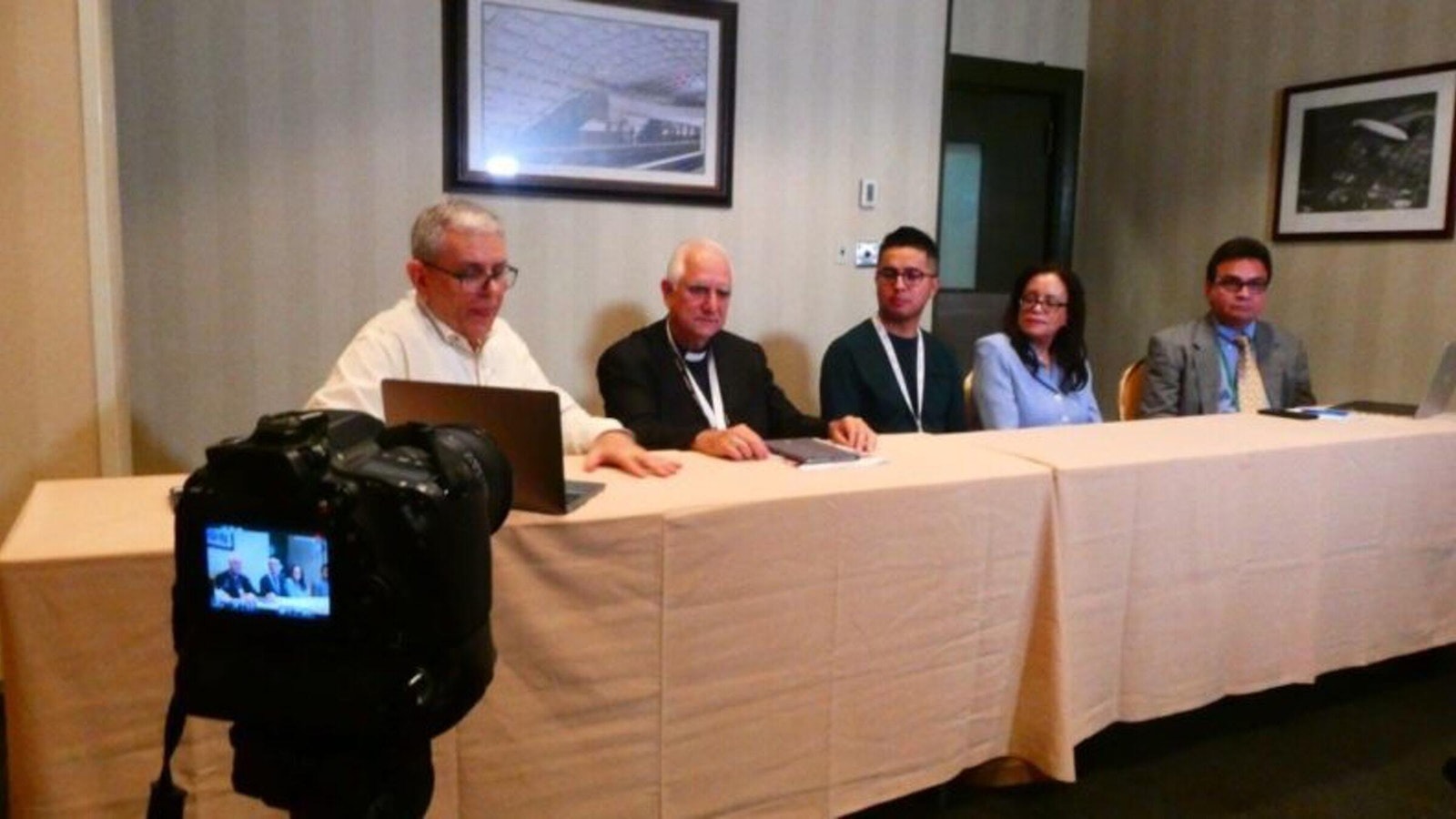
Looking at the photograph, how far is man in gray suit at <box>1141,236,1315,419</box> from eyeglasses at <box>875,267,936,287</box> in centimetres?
78

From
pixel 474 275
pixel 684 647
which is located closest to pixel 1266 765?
pixel 684 647

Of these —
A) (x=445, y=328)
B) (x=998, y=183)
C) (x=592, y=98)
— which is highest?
(x=592, y=98)

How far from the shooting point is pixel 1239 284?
2971mm

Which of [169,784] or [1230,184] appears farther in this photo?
[1230,184]

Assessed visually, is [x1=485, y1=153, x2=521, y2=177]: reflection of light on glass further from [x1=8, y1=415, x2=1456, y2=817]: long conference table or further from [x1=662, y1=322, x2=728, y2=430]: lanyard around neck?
[x1=8, y1=415, x2=1456, y2=817]: long conference table

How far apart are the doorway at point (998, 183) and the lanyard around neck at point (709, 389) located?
5.89 feet

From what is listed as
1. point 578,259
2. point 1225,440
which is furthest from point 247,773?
point 578,259

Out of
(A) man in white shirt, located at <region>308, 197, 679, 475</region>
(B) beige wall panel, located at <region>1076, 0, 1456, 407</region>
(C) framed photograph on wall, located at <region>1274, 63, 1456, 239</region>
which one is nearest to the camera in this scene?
(A) man in white shirt, located at <region>308, 197, 679, 475</region>

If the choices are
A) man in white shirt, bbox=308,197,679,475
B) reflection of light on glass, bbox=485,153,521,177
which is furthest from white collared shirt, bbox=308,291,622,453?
reflection of light on glass, bbox=485,153,521,177

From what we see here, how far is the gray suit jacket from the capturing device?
2.96 metres

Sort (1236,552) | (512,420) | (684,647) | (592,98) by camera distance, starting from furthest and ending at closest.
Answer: (592,98), (1236,552), (684,647), (512,420)

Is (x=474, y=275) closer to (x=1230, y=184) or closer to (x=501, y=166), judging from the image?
(x=501, y=166)

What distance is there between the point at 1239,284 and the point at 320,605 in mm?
2849

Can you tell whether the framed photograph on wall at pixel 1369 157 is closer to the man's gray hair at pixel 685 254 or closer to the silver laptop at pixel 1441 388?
the silver laptop at pixel 1441 388
